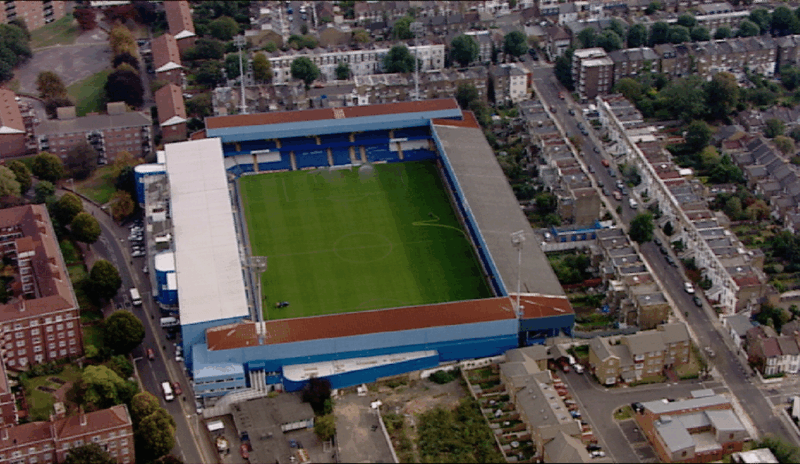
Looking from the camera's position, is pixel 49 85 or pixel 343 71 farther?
pixel 343 71

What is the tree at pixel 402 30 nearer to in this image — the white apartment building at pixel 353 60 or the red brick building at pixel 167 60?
the white apartment building at pixel 353 60

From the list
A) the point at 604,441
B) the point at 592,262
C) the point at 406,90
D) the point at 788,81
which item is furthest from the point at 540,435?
the point at 788,81

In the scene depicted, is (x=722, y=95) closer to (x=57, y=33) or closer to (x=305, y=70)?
(x=305, y=70)

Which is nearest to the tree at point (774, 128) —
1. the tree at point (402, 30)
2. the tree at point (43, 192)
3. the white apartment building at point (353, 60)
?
the white apartment building at point (353, 60)

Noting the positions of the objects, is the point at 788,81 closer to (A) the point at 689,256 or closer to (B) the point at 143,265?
(A) the point at 689,256

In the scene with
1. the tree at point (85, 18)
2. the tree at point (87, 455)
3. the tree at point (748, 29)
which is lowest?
the tree at point (87, 455)

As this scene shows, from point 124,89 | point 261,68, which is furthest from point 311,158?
point 124,89

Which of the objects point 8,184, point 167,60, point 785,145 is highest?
point 167,60

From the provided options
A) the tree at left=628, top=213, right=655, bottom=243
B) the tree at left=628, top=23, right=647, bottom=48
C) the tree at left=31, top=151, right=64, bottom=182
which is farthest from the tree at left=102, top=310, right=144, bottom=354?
the tree at left=628, top=23, right=647, bottom=48
